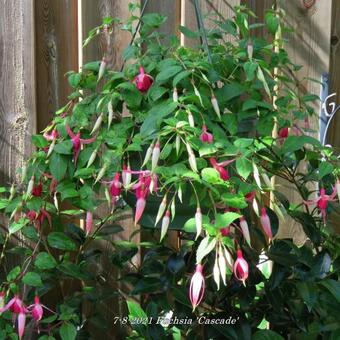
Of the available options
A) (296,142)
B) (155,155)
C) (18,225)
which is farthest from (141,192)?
(18,225)

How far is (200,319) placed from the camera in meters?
1.52

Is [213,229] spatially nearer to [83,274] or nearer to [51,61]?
[83,274]

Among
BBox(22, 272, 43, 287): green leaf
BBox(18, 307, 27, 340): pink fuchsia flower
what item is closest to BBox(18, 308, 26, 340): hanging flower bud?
BBox(18, 307, 27, 340): pink fuchsia flower

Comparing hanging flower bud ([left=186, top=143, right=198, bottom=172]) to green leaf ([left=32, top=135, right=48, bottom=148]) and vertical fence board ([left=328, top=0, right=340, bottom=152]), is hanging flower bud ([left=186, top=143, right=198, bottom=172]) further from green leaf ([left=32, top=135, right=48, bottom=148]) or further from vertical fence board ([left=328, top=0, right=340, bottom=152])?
vertical fence board ([left=328, top=0, right=340, bottom=152])

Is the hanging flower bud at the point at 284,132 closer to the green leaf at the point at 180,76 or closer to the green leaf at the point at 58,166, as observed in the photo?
the green leaf at the point at 180,76

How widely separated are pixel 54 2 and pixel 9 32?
0.16m

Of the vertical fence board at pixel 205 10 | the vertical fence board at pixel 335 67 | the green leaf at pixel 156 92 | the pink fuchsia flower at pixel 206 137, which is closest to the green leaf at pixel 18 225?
the green leaf at pixel 156 92

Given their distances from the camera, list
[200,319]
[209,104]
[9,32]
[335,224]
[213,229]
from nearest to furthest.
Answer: [213,229]
[209,104]
[200,319]
[9,32]
[335,224]

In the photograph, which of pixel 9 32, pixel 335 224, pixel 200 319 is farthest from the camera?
pixel 335 224

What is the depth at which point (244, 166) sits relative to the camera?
1054 millimetres

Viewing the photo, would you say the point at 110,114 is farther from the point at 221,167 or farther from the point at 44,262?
the point at 44,262

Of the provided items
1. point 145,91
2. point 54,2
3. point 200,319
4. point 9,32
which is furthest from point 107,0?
point 200,319

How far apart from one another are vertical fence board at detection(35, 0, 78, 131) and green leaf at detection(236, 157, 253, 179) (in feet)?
3.07

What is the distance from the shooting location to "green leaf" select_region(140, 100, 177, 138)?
1.14 meters
